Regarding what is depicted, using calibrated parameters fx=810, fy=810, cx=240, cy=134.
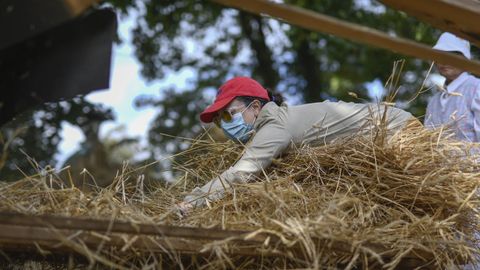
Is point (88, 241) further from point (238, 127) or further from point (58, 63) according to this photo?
point (238, 127)

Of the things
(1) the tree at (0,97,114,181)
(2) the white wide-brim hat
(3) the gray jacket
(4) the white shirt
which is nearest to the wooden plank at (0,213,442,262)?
(3) the gray jacket

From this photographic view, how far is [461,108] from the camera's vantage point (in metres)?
4.20

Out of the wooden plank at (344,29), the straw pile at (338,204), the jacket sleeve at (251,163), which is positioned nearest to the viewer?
the wooden plank at (344,29)

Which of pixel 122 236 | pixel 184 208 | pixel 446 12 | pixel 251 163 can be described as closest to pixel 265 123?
pixel 251 163

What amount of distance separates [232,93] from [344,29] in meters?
1.25

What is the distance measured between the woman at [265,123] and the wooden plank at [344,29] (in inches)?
31.8

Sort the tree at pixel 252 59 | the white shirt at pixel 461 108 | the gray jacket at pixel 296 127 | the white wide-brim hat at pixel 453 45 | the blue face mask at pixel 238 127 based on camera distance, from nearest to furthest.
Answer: the gray jacket at pixel 296 127 < the blue face mask at pixel 238 127 < the white shirt at pixel 461 108 < the white wide-brim hat at pixel 453 45 < the tree at pixel 252 59

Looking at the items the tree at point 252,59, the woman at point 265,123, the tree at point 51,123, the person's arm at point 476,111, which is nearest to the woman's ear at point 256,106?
the woman at point 265,123

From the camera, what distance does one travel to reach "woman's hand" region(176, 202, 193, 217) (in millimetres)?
3022

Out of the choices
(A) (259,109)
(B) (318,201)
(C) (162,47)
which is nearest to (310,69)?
(C) (162,47)

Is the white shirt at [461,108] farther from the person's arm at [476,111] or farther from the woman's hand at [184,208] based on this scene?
the woman's hand at [184,208]

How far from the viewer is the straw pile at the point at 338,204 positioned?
262 cm

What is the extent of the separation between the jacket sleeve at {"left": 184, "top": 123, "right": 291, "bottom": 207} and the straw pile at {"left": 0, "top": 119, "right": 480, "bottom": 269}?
59 mm

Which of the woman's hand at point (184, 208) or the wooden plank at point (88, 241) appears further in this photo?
the woman's hand at point (184, 208)
